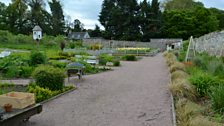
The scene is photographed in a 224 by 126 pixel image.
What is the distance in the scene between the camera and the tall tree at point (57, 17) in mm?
74575

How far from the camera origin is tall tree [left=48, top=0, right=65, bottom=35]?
7457cm

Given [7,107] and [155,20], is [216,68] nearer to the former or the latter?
[7,107]

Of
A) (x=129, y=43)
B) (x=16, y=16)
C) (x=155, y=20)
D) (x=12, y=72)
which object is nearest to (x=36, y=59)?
(x=12, y=72)

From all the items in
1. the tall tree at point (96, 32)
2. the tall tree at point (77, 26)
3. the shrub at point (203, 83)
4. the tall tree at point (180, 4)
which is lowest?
the shrub at point (203, 83)

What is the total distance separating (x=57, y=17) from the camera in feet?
263

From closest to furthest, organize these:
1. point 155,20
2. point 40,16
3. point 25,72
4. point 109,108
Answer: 1. point 109,108
2. point 25,72
3. point 155,20
4. point 40,16

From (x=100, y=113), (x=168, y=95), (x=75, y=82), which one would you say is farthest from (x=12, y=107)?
(x=75, y=82)

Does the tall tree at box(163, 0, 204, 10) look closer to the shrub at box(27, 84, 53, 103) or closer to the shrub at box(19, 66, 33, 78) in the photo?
the shrub at box(19, 66, 33, 78)

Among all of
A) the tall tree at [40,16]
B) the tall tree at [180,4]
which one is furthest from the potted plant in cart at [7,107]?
the tall tree at [180,4]

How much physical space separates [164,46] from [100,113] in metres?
58.1

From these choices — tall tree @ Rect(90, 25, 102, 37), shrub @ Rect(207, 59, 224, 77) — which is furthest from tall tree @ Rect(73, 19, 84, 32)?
shrub @ Rect(207, 59, 224, 77)

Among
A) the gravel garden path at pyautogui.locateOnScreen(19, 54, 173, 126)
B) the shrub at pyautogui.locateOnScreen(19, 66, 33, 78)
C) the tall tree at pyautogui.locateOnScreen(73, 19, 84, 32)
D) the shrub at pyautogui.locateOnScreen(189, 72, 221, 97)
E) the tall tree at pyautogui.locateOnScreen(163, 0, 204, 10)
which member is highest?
the tall tree at pyautogui.locateOnScreen(163, 0, 204, 10)

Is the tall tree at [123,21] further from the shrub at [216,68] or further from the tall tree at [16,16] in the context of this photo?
the shrub at [216,68]

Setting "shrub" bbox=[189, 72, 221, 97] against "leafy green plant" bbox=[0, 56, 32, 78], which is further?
"leafy green plant" bbox=[0, 56, 32, 78]
